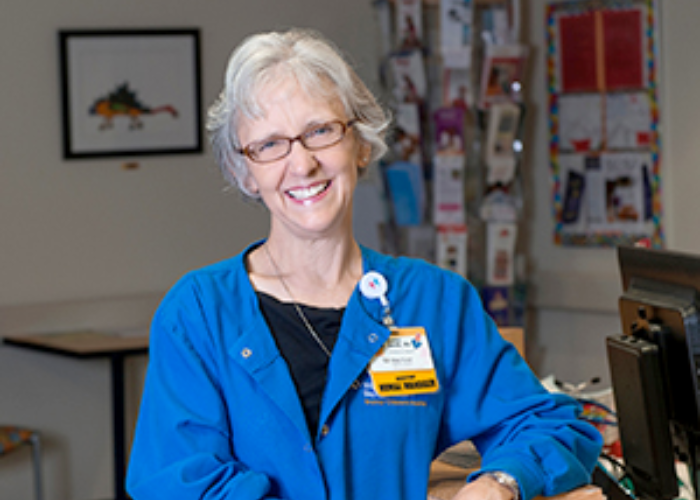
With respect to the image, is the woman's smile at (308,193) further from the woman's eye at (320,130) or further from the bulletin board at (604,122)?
the bulletin board at (604,122)

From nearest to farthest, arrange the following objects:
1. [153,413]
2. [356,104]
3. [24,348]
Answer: [153,413]
[356,104]
[24,348]

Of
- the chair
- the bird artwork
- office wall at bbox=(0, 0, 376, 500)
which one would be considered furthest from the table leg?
the bird artwork

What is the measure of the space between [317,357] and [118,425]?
10.4 ft

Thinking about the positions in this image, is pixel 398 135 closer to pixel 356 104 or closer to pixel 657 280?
pixel 657 280

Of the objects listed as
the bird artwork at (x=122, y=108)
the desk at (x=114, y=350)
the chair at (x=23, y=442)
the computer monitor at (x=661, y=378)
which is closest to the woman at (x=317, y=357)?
the computer monitor at (x=661, y=378)

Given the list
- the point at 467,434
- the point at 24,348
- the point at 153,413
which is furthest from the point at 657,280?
the point at 24,348

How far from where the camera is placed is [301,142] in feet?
5.65

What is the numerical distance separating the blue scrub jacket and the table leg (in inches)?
115

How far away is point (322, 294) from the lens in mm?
1829

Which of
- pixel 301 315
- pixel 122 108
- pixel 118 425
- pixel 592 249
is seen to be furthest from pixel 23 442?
pixel 301 315

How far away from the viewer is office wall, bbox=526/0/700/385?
490 centimetres

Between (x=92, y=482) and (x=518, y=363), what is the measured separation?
3.78m

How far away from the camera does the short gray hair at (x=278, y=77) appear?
1.72 m

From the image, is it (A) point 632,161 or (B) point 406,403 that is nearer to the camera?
(B) point 406,403
